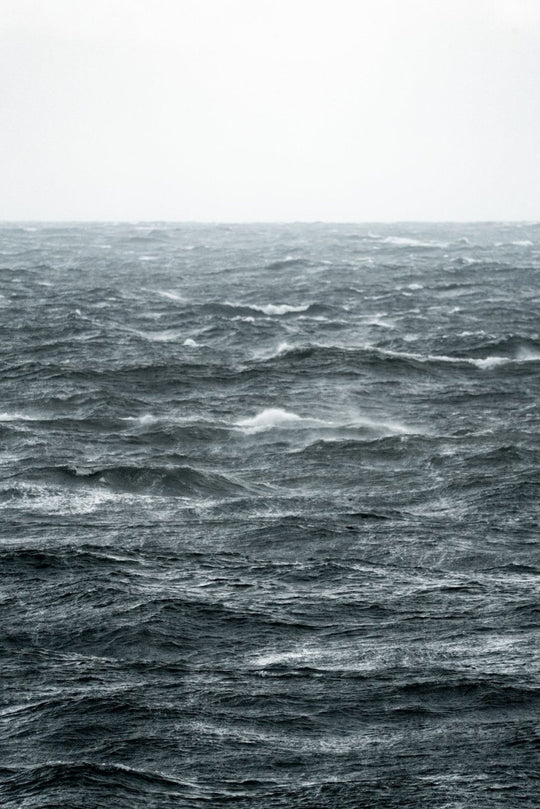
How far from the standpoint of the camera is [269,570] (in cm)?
3216

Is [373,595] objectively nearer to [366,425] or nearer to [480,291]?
[366,425]

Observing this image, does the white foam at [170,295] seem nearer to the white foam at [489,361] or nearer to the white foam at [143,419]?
the white foam at [489,361]

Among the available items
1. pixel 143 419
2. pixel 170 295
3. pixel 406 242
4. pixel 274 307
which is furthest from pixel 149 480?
pixel 406 242

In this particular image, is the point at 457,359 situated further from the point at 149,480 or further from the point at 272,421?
the point at 149,480

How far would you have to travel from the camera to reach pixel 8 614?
93.0 ft

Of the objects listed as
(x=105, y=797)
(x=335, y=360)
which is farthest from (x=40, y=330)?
(x=105, y=797)

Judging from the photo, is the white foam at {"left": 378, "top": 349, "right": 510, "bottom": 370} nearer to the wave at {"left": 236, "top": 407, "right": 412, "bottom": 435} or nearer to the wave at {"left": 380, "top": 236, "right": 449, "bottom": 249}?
the wave at {"left": 236, "top": 407, "right": 412, "bottom": 435}

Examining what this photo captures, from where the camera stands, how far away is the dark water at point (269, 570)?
2109 cm

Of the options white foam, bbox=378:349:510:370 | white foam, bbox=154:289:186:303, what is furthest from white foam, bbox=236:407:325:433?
white foam, bbox=154:289:186:303

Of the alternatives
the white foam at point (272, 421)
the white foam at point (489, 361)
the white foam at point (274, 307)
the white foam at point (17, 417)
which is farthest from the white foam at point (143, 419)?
the white foam at point (274, 307)

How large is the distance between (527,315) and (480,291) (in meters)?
18.7

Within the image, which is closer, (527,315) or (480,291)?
(527,315)

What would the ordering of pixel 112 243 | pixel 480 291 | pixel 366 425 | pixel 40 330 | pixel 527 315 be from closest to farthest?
pixel 366 425 → pixel 40 330 → pixel 527 315 → pixel 480 291 → pixel 112 243

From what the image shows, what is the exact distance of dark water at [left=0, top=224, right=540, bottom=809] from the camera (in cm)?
2109
